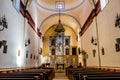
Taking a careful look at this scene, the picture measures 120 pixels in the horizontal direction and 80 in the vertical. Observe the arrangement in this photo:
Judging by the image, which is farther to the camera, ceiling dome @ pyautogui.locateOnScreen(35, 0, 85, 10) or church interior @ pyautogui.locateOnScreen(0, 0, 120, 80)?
ceiling dome @ pyautogui.locateOnScreen(35, 0, 85, 10)

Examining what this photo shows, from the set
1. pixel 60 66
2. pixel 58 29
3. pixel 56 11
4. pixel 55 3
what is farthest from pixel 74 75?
pixel 60 66

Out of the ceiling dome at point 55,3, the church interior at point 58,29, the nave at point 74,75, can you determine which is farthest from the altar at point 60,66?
the nave at point 74,75

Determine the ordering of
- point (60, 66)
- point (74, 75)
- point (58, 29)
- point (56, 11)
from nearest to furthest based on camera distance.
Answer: point (74, 75) < point (58, 29) < point (56, 11) < point (60, 66)

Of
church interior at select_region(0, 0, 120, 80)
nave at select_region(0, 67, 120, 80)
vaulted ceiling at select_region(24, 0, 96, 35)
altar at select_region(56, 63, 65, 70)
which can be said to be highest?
vaulted ceiling at select_region(24, 0, 96, 35)

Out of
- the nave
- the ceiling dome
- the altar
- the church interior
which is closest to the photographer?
the nave

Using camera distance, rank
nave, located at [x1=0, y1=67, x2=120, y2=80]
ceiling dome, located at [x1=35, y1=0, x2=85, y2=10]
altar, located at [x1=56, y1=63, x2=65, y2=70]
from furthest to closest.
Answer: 1. altar, located at [x1=56, y1=63, x2=65, y2=70]
2. ceiling dome, located at [x1=35, y1=0, x2=85, y2=10]
3. nave, located at [x1=0, y1=67, x2=120, y2=80]

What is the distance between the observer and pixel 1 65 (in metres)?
6.77

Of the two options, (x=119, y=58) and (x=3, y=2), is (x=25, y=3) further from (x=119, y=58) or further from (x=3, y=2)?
(x=119, y=58)

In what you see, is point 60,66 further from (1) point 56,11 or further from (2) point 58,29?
(2) point 58,29

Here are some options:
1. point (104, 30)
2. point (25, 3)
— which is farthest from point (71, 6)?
point (104, 30)

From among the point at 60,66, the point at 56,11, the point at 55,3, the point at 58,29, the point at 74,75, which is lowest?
the point at 60,66

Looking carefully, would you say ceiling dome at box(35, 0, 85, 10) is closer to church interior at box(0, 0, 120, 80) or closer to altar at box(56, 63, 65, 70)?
church interior at box(0, 0, 120, 80)

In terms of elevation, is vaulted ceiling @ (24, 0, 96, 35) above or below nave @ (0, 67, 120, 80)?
above

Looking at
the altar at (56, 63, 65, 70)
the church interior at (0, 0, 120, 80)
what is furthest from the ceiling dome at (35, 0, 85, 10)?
the altar at (56, 63, 65, 70)
